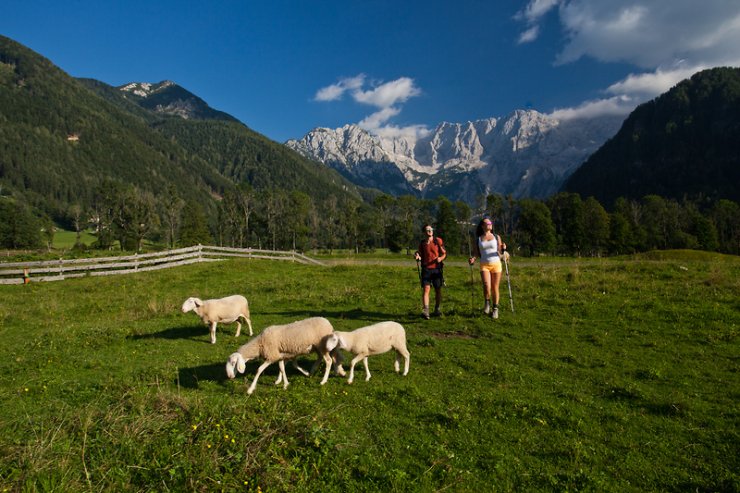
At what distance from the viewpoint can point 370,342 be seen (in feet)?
30.4

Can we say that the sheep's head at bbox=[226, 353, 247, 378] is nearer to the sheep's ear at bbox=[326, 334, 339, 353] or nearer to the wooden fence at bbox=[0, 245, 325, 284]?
the sheep's ear at bbox=[326, 334, 339, 353]

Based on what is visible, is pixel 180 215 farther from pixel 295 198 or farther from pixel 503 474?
pixel 503 474

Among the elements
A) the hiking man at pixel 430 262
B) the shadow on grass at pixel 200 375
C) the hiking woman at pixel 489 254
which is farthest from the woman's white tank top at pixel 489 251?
the shadow on grass at pixel 200 375

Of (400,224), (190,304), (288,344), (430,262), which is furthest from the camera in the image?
(400,224)

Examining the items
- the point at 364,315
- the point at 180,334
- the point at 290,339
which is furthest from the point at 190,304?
the point at 364,315

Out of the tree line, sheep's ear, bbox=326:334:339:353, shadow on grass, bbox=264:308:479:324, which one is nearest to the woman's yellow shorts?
shadow on grass, bbox=264:308:479:324

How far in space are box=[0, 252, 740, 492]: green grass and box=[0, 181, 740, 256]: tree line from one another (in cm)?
7802

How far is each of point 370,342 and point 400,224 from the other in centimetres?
9166

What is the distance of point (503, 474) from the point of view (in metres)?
5.44

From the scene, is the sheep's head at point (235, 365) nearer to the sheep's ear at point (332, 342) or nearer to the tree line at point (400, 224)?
the sheep's ear at point (332, 342)

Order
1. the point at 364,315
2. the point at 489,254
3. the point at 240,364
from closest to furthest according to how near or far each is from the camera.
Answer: the point at 240,364 → the point at 489,254 → the point at 364,315

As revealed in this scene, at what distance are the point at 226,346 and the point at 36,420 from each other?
17.8 ft

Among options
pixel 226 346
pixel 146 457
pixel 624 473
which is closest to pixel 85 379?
pixel 226 346

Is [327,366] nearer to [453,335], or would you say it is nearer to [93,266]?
[453,335]
